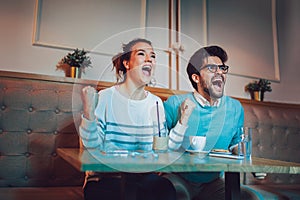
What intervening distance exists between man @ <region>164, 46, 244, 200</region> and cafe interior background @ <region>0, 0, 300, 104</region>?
9cm

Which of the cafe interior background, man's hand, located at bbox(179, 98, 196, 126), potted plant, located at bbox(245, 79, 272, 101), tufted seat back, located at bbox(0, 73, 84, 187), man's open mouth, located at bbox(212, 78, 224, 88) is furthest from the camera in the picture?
potted plant, located at bbox(245, 79, 272, 101)

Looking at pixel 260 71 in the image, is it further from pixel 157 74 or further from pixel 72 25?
pixel 72 25

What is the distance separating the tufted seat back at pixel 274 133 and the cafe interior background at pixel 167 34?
0.36 meters

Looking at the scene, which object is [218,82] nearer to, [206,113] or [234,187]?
[206,113]

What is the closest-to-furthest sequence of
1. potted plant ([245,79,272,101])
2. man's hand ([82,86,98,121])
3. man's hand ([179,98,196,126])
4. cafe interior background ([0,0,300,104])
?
man's hand ([82,86,98,121]) → man's hand ([179,98,196,126]) → cafe interior background ([0,0,300,104]) → potted plant ([245,79,272,101])

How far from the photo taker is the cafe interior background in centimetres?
180

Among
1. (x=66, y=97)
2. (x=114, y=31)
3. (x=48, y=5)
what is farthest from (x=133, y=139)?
(x=48, y=5)

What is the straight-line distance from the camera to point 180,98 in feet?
5.38

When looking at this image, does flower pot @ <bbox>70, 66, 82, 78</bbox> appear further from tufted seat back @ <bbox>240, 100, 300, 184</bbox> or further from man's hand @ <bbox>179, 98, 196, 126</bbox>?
tufted seat back @ <bbox>240, 100, 300, 184</bbox>

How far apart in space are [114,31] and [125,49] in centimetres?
71

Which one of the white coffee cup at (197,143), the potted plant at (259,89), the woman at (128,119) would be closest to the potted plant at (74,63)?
the woman at (128,119)

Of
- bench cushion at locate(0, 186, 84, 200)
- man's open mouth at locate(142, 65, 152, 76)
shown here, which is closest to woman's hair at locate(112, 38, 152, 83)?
man's open mouth at locate(142, 65, 152, 76)

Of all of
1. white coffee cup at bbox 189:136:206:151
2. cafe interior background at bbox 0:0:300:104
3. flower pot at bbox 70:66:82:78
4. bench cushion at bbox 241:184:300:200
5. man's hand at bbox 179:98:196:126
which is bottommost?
bench cushion at bbox 241:184:300:200

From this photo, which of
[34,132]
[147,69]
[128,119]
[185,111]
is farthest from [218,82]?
[34,132]
